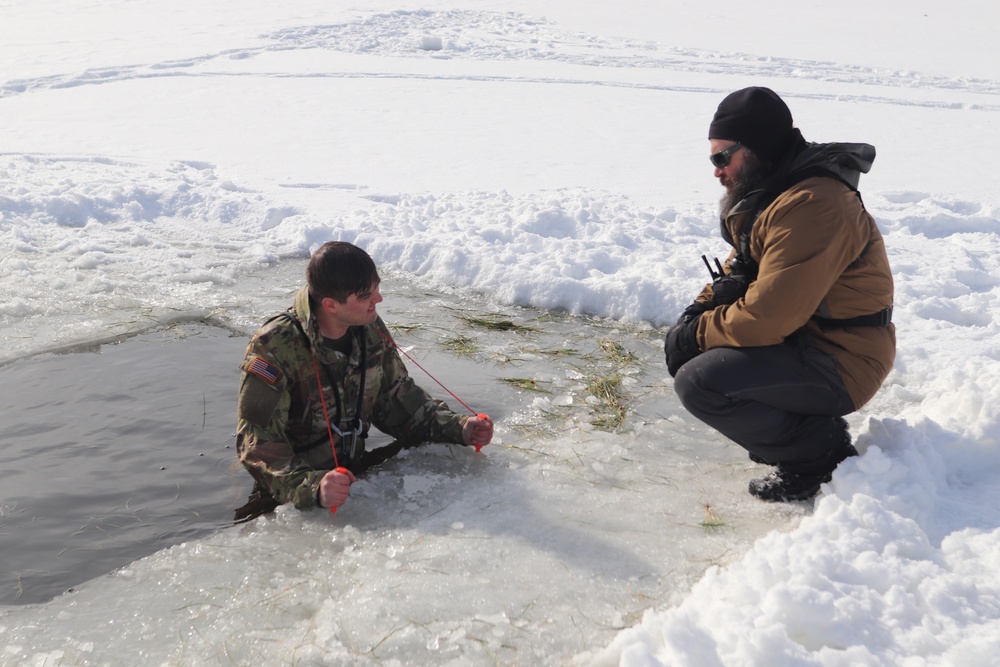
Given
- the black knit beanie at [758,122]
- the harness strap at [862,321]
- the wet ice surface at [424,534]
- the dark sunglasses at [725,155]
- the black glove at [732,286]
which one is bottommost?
the wet ice surface at [424,534]

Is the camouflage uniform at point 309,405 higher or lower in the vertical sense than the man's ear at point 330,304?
lower

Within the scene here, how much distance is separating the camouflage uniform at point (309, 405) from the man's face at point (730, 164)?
1.60 metres

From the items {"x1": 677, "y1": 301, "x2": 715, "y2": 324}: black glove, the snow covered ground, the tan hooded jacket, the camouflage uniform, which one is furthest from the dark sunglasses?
the camouflage uniform

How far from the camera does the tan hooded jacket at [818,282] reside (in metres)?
3.15

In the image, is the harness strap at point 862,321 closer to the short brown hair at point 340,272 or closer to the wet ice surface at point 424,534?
the wet ice surface at point 424,534

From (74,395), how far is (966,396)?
4.59 meters

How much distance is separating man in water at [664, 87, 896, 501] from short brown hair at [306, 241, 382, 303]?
4.68ft

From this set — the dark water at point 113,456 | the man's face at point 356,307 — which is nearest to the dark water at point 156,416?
the dark water at point 113,456

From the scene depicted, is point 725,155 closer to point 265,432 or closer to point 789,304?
point 789,304

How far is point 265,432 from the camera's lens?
3627mm

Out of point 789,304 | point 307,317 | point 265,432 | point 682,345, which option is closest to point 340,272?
point 307,317

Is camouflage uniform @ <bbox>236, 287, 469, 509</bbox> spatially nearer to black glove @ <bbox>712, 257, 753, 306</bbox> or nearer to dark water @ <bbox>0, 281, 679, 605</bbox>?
dark water @ <bbox>0, 281, 679, 605</bbox>

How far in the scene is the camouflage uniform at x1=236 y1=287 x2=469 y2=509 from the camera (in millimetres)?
3584

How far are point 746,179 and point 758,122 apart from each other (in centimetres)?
24
